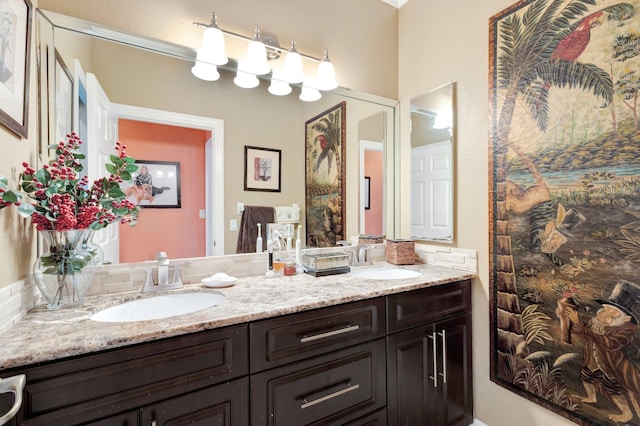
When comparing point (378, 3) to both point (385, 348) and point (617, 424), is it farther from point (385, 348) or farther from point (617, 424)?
point (617, 424)

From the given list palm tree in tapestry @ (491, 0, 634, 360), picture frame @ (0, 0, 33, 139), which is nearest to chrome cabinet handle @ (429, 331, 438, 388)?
palm tree in tapestry @ (491, 0, 634, 360)

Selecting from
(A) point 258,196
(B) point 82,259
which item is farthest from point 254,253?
(B) point 82,259

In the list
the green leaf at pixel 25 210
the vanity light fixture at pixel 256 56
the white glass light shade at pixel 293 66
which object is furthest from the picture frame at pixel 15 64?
the white glass light shade at pixel 293 66

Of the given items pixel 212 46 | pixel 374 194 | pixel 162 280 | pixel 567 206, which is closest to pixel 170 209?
pixel 162 280

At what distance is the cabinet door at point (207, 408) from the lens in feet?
2.96

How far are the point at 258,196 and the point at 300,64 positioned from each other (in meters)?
0.84

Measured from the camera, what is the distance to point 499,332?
1652 millimetres

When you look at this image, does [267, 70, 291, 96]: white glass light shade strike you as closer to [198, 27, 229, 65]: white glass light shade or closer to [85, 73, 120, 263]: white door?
[198, 27, 229, 65]: white glass light shade

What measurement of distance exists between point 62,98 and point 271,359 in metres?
1.38

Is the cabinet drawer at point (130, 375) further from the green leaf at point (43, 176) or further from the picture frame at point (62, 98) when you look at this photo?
the picture frame at point (62, 98)

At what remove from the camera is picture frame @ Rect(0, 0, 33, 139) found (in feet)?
2.99

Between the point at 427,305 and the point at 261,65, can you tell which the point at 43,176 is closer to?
the point at 261,65

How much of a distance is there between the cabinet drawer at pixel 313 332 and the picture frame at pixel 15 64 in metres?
1.01

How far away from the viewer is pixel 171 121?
152 centimetres
